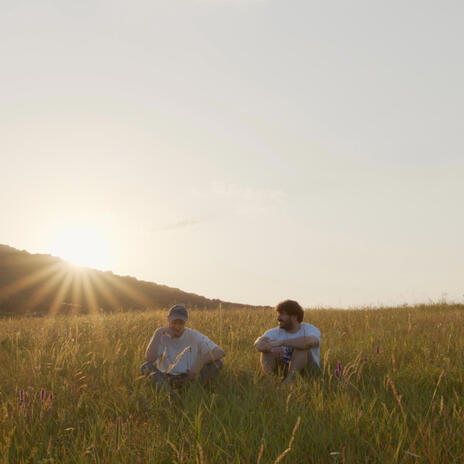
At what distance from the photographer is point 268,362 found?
18.3 ft

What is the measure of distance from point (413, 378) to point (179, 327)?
2650 millimetres

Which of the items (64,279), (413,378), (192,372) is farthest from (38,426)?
(64,279)

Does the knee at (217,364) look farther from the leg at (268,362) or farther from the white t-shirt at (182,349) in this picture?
the leg at (268,362)

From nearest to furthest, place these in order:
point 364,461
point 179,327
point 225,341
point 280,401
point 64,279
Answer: point 364,461 → point 280,401 → point 179,327 → point 225,341 → point 64,279

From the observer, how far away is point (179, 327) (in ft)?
17.9

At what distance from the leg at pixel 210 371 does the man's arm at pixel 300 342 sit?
0.71 m

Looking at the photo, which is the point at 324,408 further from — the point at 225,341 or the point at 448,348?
the point at 225,341

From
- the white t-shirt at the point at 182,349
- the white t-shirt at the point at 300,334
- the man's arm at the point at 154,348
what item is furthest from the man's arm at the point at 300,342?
the man's arm at the point at 154,348

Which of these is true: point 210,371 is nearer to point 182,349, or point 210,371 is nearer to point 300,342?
point 182,349

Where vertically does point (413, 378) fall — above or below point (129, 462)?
above

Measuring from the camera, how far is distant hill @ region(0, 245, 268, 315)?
72.2 ft

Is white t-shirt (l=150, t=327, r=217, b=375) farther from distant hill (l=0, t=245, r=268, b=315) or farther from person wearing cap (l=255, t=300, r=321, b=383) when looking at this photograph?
distant hill (l=0, t=245, r=268, b=315)

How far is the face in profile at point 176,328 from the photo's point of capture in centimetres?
543

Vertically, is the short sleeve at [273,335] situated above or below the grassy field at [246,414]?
above
